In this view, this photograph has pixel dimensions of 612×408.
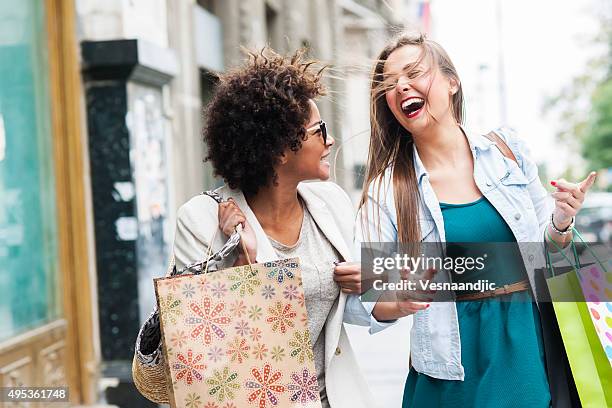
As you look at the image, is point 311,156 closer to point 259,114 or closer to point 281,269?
point 259,114

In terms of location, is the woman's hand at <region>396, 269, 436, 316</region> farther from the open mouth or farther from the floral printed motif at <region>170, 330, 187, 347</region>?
the floral printed motif at <region>170, 330, 187, 347</region>

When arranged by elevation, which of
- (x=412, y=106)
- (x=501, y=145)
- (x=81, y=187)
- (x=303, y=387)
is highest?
(x=81, y=187)

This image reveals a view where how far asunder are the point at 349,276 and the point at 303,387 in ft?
1.46

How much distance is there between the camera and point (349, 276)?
9.59 feet

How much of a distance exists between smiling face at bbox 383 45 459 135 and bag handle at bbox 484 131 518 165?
0.60ft

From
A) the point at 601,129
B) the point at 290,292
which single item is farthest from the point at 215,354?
the point at 601,129

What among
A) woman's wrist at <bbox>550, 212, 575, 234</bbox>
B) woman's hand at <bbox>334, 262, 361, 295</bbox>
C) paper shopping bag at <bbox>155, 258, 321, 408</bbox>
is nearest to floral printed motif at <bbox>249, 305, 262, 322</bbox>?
paper shopping bag at <bbox>155, 258, 321, 408</bbox>

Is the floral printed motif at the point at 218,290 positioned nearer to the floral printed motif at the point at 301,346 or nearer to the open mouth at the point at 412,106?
the floral printed motif at the point at 301,346

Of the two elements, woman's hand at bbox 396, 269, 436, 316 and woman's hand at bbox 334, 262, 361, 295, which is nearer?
woman's hand at bbox 396, 269, 436, 316

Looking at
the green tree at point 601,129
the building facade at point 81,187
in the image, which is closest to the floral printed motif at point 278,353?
the building facade at point 81,187

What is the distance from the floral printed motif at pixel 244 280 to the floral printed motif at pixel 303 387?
10.9 inches

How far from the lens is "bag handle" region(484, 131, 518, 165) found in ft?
9.70

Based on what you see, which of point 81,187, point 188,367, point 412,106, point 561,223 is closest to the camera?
point 188,367

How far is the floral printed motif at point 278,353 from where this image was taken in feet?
8.48
